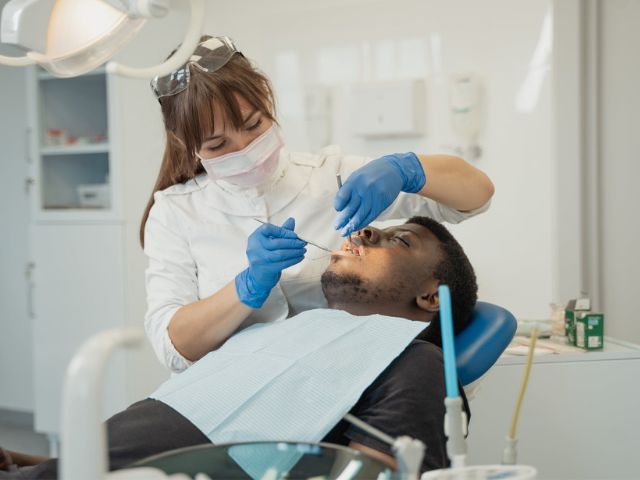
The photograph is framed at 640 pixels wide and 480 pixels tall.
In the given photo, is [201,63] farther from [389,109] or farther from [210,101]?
[389,109]

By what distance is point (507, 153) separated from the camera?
8.71 feet

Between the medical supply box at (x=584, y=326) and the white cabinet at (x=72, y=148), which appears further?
the white cabinet at (x=72, y=148)

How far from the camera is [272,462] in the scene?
75 centimetres

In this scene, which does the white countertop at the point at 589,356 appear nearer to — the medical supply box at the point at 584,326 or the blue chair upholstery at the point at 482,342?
the medical supply box at the point at 584,326

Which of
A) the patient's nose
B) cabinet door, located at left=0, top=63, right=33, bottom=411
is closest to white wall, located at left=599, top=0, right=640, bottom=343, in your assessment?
the patient's nose

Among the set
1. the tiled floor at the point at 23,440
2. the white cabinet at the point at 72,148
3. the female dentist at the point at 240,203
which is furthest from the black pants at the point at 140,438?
the tiled floor at the point at 23,440

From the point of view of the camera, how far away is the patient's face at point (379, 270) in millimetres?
1491

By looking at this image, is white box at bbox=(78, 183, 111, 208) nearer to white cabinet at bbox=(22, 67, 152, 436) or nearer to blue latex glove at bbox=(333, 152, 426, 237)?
white cabinet at bbox=(22, 67, 152, 436)

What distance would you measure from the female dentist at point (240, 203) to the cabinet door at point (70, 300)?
1.54 metres

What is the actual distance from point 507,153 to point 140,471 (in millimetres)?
2343

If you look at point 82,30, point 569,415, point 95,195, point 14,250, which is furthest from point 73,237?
point 569,415

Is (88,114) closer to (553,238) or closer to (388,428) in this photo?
(553,238)

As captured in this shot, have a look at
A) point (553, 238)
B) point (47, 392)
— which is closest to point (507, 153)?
point (553, 238)

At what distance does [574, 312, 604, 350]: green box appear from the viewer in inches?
69.7
